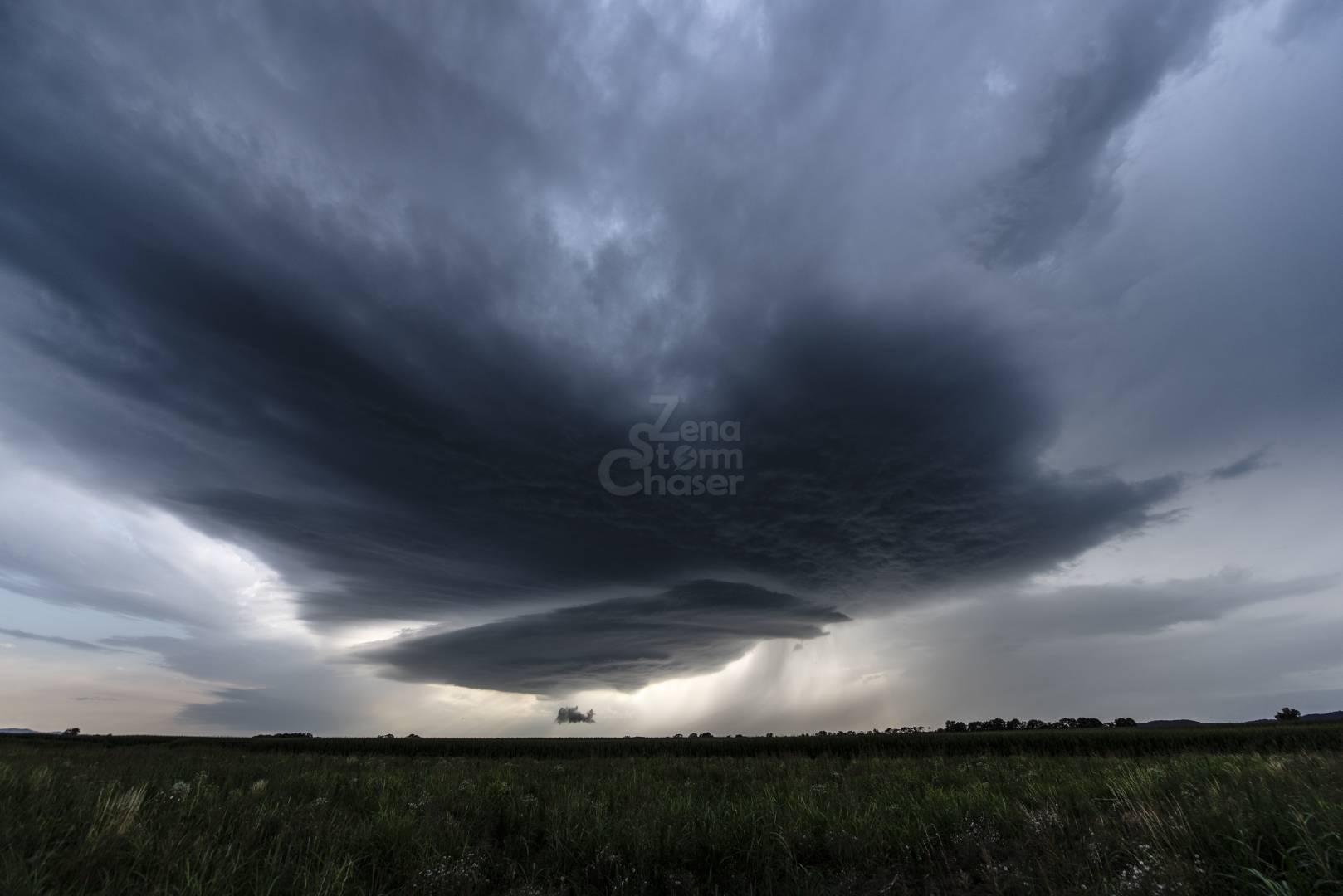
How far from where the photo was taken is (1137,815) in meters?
6.38

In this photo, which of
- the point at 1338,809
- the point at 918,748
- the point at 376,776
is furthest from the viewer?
the point at 918,748

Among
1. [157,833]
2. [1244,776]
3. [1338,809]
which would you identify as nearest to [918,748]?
[1244,776]

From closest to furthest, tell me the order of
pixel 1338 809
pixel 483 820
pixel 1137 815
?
pixel 1338 809, pixel 1137 815, pixel 483 820

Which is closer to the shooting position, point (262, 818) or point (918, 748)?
point (262, 818)

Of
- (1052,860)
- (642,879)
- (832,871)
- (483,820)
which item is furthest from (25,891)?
(1052,860)

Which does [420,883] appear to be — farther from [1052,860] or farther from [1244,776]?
[1244,776]

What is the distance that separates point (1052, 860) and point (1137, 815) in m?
1.56

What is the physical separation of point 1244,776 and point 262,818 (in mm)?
10761

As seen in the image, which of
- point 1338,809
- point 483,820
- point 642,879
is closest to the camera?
point 1338,809

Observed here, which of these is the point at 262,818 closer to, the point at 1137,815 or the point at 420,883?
the point at 420,883

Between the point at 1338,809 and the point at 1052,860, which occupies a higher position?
the point at 1338,809

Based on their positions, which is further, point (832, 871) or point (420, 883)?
point (832, 871)

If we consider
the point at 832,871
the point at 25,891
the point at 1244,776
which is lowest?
the point at 832,871

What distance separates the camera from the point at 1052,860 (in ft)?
18.5
